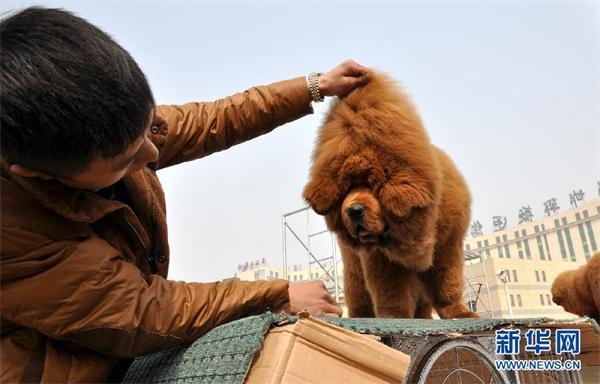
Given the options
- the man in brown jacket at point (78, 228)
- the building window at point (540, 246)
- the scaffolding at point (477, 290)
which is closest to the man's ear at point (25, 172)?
the man in brown jacket at point (78, 228)

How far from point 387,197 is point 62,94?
102 centimetres

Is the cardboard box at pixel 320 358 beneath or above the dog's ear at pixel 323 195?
beneath

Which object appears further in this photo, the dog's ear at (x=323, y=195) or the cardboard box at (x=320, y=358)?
the dog's ear at (x=323, y=195)

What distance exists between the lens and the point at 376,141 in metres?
1.51

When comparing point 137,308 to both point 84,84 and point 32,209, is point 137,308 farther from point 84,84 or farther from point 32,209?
point 84,84

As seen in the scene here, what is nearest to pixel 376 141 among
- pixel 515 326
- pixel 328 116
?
pixel 328 116

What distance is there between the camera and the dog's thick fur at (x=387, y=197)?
147cm

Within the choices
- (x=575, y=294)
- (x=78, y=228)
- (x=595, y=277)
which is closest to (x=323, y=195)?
(x=78, y=228)

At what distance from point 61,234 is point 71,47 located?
327mm

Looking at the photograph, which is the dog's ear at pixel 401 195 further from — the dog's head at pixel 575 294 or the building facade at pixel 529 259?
the building facade at pixel 529 259

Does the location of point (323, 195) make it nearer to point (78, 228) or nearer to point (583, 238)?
point (78, 228)

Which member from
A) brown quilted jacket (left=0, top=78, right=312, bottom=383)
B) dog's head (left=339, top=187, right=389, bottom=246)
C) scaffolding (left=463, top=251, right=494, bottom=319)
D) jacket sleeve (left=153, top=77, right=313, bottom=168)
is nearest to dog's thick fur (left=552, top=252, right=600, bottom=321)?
scaffolding (left=463, top=251, right=494, bottom=319)

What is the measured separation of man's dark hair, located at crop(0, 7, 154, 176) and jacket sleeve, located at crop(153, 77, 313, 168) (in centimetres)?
55

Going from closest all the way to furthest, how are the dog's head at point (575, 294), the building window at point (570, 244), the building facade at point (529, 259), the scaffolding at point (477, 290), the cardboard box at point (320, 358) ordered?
the cardboard box at point (320, 358), the dog's head at point (575, 294), the scaffolding at point (477, 290), the building facade at point (529, 259), the building window at point (570, 244)
